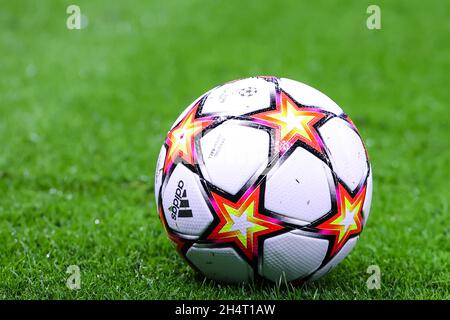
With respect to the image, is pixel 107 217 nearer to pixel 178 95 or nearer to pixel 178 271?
pixel 178 271

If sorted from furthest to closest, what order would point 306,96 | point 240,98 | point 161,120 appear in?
point 161,120
point 306,96
point 240,98

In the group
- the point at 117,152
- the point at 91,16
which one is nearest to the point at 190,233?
the point at 117,152

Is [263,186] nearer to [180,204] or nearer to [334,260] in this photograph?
[180,204]

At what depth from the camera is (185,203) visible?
406 cm

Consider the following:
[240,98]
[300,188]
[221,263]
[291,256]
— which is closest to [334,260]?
[291,256]

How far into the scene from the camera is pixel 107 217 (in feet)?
18.7

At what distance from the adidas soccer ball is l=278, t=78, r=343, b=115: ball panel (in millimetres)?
10

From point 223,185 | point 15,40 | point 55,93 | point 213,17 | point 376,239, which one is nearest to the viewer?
point 223,185

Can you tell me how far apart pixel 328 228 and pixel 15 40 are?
9.24 meters

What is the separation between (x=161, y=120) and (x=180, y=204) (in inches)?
182

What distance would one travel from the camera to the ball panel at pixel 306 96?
424cm

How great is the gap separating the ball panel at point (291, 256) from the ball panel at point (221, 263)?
0.41 ft

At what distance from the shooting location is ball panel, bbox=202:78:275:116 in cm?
412

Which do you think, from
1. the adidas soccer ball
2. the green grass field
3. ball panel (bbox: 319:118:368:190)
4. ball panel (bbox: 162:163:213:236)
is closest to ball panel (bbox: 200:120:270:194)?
the adidas soccer ball
